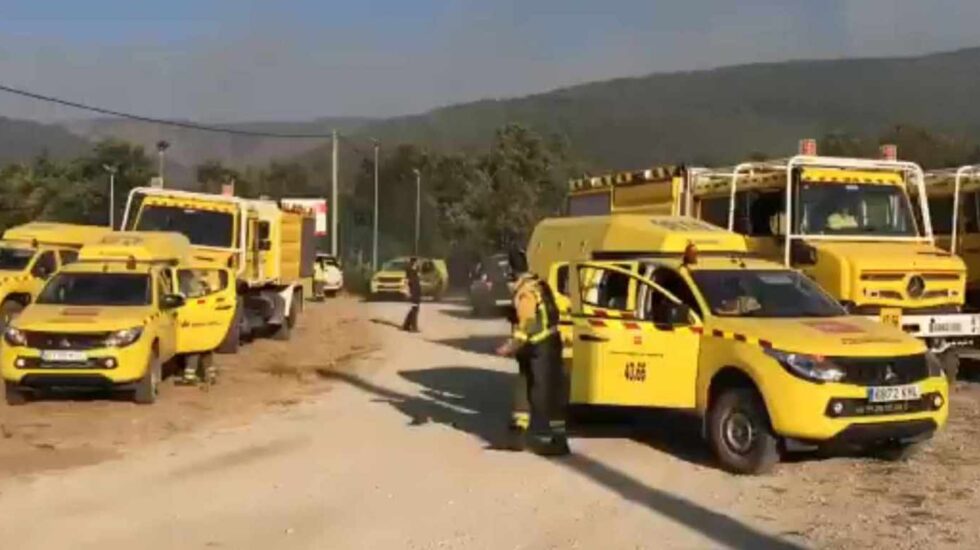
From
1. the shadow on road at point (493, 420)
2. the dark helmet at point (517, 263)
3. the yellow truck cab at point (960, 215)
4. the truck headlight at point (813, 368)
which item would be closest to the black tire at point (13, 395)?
the shadow on road at point (493, 420)

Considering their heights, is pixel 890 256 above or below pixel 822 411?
above

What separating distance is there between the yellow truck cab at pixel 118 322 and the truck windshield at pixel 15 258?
202 inches

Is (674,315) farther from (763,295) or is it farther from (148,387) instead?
(148,387)

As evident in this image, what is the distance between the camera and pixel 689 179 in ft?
64.2

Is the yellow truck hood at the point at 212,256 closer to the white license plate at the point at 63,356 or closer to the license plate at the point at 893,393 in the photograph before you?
the white license plate at the point at 63,356

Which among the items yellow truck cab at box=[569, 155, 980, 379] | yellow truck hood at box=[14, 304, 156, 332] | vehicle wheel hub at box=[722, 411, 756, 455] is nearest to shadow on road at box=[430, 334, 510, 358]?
yellow truck cab at box=[569, 155, 980, 379]

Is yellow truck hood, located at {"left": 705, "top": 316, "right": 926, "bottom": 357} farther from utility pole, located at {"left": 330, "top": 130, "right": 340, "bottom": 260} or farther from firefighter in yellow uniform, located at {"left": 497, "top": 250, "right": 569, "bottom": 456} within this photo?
utility pole, located at {"left": 330, "top": 130, "right": 340, "bottom": 260}

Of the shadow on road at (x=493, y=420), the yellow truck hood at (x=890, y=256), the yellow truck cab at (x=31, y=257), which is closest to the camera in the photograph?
the shadow on road at (x=493, y=420)

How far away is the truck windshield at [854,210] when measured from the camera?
1733 centimetres

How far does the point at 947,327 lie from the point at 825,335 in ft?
19.2

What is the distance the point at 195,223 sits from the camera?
2541 cm

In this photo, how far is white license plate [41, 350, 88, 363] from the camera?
51.1 ft

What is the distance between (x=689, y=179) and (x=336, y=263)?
3131cm

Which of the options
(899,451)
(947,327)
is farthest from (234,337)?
(899,451)
